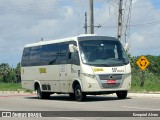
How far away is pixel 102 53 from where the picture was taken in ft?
83.9

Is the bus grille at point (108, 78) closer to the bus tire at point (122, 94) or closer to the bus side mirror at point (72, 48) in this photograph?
the bus tire at point (122, 94)

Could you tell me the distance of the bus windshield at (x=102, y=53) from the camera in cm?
2534

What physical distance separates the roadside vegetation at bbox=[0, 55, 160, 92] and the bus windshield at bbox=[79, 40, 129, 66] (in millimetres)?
8359

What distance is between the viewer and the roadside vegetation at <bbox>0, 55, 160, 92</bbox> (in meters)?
38.2

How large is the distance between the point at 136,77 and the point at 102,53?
1670 cm

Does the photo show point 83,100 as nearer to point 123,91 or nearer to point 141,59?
point 123,91

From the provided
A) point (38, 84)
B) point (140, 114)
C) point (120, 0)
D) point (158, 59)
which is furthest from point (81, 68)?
point (158, 59)

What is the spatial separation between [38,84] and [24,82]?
2.21 metres

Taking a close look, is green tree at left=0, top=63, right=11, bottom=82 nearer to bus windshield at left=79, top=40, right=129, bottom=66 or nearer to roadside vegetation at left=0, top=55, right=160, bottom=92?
roadside vegetation at left=0, top=55, right=160, bottom=92

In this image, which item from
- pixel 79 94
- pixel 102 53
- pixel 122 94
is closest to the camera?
pixel 102 53

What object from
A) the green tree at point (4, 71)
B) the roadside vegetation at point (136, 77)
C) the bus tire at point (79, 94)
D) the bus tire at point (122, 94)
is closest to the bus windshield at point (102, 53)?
the bus tire at point (79, 94)

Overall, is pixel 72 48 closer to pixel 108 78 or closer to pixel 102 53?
pixel 102 53

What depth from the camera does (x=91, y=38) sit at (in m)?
26.2

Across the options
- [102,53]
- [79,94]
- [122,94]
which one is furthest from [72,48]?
[122,94]
